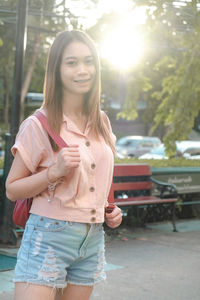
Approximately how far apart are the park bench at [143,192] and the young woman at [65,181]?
587 centimetres

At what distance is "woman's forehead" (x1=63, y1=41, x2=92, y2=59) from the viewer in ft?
8.58

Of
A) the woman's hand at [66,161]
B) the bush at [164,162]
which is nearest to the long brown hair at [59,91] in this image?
the woman's hand at [66,161]

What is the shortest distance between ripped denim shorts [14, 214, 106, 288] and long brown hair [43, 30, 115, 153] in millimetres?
334

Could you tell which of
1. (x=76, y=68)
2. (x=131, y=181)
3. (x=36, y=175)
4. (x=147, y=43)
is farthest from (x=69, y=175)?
(x=147, y=43)

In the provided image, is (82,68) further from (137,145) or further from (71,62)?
(137,145)

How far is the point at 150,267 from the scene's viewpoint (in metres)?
6.48

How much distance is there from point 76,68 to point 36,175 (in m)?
0.52

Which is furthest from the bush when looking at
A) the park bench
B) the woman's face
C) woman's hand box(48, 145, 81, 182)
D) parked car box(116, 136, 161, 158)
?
parked car box(116, 136, 161, 158)

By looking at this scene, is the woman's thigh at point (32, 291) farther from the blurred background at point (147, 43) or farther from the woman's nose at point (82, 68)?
the blurred background at point (147, 43)

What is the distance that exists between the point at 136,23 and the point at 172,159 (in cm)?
432

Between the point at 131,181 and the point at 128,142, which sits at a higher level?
the point at 131,181

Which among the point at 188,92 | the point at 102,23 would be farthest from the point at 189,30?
the point at 102,23

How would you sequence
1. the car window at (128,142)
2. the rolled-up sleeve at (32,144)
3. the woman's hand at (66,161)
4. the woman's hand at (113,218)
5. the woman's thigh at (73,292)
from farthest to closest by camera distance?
1. the car window at (128,142)
2. the woman's hand at (113,218)
3. the woman's thigh at (73,292)
4. the rolled-up sleeve at (32,144)
5. the woman's hand at (66,161)

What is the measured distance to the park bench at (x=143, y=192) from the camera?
887cm
